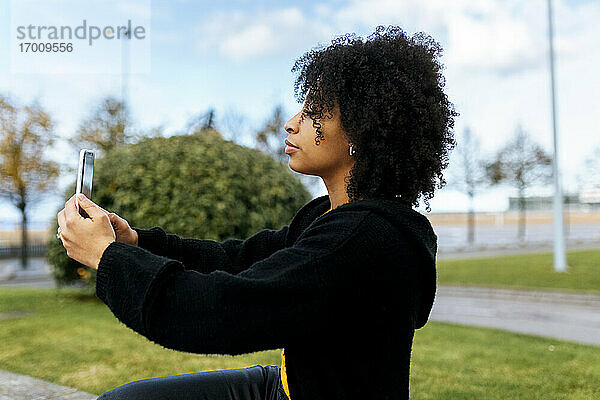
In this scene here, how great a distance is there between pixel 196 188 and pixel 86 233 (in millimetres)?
7204

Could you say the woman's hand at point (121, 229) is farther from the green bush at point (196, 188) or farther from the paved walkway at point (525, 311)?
the paved walkway at point (525, 311)

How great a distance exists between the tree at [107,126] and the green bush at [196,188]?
1060 cm

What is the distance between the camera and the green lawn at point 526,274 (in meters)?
12.1

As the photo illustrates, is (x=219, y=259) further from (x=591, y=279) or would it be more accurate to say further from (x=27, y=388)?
(x=591, y=279)

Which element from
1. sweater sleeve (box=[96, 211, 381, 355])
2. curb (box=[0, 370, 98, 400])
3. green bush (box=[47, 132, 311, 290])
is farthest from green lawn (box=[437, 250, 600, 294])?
sweater sleeve (box=[96, 211, 381, 355])

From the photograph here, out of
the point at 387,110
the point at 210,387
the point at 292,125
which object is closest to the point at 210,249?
the point at 210,387

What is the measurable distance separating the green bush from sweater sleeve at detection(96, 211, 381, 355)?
690cm

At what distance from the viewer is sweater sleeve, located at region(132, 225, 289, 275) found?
176 centimetres

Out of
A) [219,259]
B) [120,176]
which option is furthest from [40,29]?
[219,259]

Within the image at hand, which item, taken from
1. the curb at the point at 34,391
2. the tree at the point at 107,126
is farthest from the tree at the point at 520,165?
the curb at the point at 34,391

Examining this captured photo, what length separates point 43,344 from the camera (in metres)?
6.12

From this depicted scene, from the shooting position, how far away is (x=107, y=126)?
65.6 feet

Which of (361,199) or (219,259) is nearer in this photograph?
(361,199)

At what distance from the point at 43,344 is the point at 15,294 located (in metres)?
5.64
